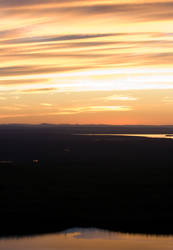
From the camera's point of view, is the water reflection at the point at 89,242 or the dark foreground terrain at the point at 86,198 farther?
the dark foreground terrain at the point at 86,198

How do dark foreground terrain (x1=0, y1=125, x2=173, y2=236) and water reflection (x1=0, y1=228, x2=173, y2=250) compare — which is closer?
water reflection (x1=0, y1=228, x2=173, y2=250)

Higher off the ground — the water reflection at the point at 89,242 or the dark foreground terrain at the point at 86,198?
the dark foreground terrain at the point at 86,198

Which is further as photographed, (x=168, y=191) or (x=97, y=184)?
(x=97, y=184)

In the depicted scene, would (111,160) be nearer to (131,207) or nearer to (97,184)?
(97,184)

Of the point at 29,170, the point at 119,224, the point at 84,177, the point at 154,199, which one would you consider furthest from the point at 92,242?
the point at 29,170

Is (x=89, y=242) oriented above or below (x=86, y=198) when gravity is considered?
below

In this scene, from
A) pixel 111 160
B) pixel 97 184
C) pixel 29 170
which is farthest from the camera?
pixel 111 160

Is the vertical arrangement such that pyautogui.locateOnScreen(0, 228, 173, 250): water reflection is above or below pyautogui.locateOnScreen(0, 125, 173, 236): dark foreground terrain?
below

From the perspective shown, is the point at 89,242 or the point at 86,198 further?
the point at 86,198
